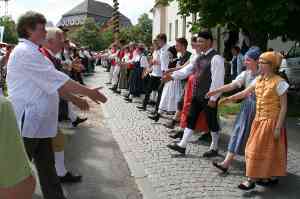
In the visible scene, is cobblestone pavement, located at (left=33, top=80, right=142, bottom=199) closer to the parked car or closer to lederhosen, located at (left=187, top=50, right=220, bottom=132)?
lederhosen, located at (left=187, top=50, right=220, bottom=132)

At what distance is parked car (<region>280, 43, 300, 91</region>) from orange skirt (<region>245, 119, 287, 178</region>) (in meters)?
11.4

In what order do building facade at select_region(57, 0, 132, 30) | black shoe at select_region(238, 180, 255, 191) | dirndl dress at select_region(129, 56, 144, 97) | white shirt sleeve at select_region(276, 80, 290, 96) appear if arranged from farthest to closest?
1. building facade at select_region(57, 0, 132, 30)
2. dirndl dress at select_region(129, 56, 144, 97)
3. black shoe at select_region(238, 180, 255, 191)
4. white shirt sleeve at select_region(276, 80, 290, 96)

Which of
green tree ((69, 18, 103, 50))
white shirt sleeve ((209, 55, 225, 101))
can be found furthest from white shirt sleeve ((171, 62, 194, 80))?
green tree ((69, 18, 103, 50))

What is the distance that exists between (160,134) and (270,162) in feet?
12.0

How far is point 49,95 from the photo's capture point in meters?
4.26

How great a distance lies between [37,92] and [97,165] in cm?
271

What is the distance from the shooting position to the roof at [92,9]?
128 m

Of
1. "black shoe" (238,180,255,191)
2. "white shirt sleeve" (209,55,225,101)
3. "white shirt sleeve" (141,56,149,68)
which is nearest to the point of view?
"black shoe" (238,180,255,191)

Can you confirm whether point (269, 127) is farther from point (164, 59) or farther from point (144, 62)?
point (144, 62)

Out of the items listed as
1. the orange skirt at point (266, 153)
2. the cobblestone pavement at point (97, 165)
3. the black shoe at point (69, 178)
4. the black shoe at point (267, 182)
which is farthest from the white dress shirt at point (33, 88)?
the black shoe at point (267, 182)

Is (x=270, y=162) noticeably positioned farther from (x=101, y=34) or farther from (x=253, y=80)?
(x=101, y=34)

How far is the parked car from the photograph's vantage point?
16.5 m

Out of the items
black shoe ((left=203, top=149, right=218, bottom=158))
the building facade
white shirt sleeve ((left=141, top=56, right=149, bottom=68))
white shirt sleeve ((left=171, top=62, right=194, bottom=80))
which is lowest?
black shoe ((left=203, top=149, right=218, bottom=158))

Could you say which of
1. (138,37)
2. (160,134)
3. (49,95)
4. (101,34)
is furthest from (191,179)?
(101,34)
